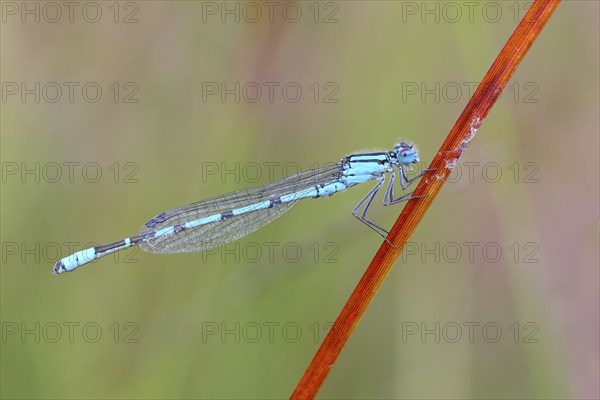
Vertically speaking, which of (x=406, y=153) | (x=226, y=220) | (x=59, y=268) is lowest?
(x=59, y=268)

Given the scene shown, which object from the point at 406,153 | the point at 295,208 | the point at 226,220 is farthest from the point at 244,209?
the point at 406,153

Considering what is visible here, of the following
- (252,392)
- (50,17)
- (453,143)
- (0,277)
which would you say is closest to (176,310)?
(252,392)

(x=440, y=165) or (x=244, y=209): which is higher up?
(x=440, y=165)

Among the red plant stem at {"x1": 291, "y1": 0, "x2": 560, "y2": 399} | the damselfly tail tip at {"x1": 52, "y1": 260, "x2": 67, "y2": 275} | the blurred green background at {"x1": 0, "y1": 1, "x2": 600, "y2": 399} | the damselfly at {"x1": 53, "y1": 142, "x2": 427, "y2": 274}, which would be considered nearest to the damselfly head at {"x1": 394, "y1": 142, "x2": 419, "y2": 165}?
the damselfly at {"x1": 53, "y1": 142, "x2": 427, "y2": 274}

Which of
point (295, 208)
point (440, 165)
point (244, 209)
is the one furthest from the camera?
point (295, 208)

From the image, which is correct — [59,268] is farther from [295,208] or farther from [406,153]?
[406,153]

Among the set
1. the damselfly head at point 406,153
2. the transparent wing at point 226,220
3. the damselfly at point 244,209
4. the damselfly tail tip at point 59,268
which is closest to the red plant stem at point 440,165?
the damselfly head at point 406,153

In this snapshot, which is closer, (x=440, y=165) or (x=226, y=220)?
(x=440, y=165)
